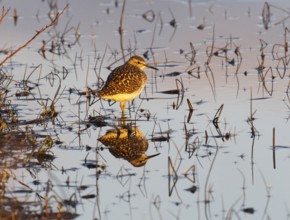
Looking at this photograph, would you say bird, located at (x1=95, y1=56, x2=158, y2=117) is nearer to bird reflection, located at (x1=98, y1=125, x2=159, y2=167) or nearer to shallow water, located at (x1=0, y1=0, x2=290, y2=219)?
shallow water, located at (x1=0, y1=0, x2=290, y2=219)

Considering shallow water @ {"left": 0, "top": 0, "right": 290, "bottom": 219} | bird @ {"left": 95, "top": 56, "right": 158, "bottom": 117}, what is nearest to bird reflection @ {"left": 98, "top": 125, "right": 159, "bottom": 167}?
shallow water @ {"left": 0, "top": 0, "right": 290, "bottom": 219}

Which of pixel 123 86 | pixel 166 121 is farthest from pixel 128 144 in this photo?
pixel 123 86

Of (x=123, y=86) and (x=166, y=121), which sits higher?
(x=123, y=86)

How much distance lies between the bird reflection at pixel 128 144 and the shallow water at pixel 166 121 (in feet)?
0.24

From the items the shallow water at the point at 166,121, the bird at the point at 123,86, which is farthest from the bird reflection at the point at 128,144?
the bird at the point at 123,86

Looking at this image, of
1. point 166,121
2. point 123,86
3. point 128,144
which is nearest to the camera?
point 128,144

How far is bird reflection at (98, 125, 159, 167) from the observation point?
7.45 m

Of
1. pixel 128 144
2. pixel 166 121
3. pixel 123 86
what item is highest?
pixel 123 86

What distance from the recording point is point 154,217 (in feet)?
19.9

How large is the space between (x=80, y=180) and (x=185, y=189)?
0.82m

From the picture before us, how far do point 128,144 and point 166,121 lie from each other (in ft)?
2.65

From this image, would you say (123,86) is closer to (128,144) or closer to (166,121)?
(166,121)

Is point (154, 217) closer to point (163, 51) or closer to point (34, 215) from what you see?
point (34, 215)

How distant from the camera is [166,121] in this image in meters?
8.63
